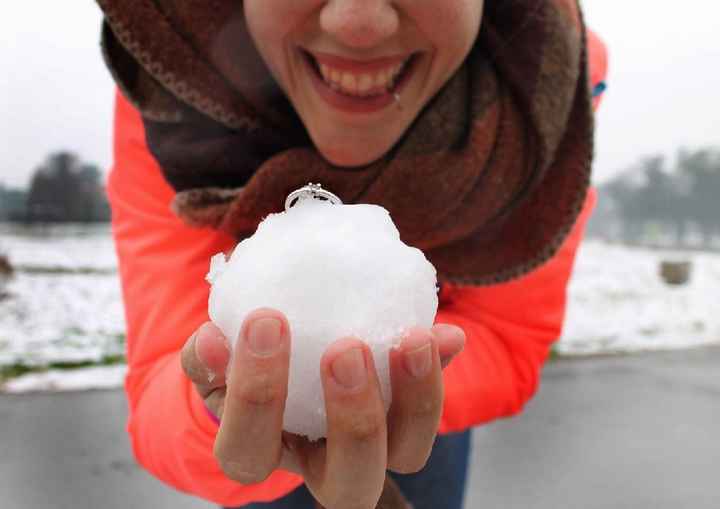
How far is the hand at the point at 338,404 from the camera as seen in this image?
1.84 ft

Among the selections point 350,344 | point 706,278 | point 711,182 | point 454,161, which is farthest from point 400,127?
point 711,182

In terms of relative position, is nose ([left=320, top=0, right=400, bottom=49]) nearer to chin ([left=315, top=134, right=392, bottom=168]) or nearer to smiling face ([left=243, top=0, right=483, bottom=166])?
smiling face ([left=243, top=0, right=483, bottom=166])

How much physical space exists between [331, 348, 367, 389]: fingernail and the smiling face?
0.60m

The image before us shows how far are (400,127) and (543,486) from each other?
2.39m

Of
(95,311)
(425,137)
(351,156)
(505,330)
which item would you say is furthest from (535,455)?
(95,311)

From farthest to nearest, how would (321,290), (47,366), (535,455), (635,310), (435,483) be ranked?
(635,310), (47,366), (535,455), (435,483), (321,290)

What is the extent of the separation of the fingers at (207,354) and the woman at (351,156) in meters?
0.13

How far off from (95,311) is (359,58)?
4948mm

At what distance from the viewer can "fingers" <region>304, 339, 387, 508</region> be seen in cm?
56

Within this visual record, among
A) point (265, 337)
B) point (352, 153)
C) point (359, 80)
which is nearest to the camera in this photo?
point (265, 337)

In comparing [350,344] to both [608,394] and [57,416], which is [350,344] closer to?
[57,416]

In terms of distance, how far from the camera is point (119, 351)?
430cm

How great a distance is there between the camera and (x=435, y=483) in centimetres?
174

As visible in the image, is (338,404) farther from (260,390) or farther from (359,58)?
(359,58)
